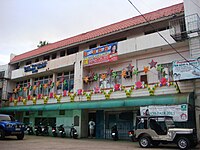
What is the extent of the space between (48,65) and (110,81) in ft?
25.6

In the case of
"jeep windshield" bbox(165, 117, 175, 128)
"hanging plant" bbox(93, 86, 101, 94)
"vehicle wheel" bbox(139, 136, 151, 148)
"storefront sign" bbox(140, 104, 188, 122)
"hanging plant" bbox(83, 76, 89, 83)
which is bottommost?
"vehicle wheel" bbox(139, 136, 151, 148)

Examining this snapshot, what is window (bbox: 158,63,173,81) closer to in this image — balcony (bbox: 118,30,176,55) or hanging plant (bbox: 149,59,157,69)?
hanging plant (bbox: 149,59,157,69)

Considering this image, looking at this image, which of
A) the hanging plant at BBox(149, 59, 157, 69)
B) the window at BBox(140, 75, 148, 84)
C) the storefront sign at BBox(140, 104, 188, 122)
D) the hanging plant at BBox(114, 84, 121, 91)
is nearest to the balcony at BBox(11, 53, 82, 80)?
the hanging plant at BBox(114, 84, 121, 91)

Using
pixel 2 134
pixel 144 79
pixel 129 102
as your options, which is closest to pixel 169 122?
pixel 129 102

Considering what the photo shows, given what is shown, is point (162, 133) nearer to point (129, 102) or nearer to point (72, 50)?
point (129, 102)

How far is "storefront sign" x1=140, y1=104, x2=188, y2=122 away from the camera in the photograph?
1413 centimetres

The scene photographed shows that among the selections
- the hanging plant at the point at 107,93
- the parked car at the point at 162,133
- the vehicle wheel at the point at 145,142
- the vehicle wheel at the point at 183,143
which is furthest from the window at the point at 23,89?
the vehicle wheel at the point at 183,143

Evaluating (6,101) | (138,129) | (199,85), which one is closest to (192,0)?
(199,85)

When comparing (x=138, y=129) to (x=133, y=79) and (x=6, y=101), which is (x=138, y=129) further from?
(x=6, y=101)

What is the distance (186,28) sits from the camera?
1518 cm

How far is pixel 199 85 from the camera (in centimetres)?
1456

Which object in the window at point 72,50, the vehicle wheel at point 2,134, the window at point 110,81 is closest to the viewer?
the vehicle wheel at point 2,134

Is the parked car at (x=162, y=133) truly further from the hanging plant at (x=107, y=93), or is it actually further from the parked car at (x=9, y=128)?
the parked car at (x=9, y=128)

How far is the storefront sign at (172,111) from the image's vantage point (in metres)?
14.1
